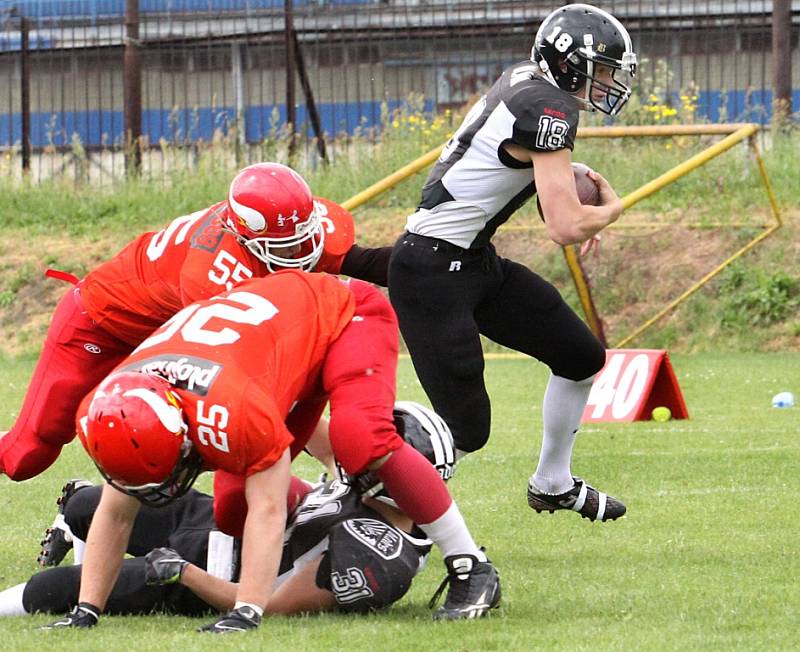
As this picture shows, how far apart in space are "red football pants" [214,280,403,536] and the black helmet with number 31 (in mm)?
1192

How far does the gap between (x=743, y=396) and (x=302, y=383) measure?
630 centimetres

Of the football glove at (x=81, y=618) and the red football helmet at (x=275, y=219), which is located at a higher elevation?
the red football helmet at (x=275, y=219)

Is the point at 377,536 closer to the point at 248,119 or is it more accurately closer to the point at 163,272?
the point at 163,272

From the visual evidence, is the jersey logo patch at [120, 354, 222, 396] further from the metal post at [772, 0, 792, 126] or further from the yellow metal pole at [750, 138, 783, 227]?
the metal post at [772, 0, 792, 126]

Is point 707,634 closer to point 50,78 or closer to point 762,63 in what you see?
point 762,63

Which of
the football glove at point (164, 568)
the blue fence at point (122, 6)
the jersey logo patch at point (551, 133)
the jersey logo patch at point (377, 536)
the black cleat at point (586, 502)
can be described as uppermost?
the blue fence at point (122, 6)

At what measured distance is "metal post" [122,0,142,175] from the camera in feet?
55.7

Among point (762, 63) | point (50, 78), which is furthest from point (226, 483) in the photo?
point (50, 78)

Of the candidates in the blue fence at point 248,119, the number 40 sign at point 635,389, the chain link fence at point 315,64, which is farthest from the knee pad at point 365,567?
the blue fence at point 248,119

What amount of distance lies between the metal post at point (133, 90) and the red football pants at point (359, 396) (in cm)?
1307

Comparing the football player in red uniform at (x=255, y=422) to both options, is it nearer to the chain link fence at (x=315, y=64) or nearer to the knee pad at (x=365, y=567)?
the knee pad at (x=365, y=567)

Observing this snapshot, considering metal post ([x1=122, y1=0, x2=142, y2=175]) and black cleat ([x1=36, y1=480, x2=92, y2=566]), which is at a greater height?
metal post ([x1=122, y1=0, x2=142, y2=175])

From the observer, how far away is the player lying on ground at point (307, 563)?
13.9ft

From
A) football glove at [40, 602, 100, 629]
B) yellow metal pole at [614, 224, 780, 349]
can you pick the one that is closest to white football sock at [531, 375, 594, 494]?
football glove at [40, 602, 100, 629]
